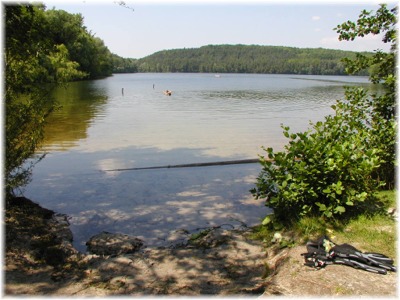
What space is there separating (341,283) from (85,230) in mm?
5845

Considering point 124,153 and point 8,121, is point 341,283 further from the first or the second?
point 124,153

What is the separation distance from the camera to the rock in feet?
23.6

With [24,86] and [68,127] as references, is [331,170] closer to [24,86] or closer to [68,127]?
[24,86]

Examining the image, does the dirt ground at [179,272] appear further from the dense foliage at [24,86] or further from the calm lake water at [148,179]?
the dense foliage at [24,86]

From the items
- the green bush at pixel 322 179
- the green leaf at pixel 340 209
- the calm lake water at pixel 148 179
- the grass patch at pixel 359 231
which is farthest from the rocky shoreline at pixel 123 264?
the green leaf at pixel 340 209

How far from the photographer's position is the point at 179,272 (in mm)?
6137

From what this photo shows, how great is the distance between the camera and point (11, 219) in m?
7.79

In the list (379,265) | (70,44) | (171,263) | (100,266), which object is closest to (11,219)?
(100,266)

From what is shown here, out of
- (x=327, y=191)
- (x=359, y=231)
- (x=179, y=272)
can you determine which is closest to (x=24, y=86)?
(x=179, y=272)

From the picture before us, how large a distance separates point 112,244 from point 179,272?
6.30ft

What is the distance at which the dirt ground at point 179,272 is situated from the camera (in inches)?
196

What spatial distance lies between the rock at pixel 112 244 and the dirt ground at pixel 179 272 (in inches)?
12.2

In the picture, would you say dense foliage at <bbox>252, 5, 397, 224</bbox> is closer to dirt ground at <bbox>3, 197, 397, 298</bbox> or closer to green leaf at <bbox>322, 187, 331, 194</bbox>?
green leaf at <bbox>322, 187, 331, 194</bbox>

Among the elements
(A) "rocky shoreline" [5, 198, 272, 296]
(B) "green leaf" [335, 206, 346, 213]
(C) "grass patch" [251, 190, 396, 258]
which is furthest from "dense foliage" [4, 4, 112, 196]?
(B) "green leaf" [335, 206, 346, 213]
